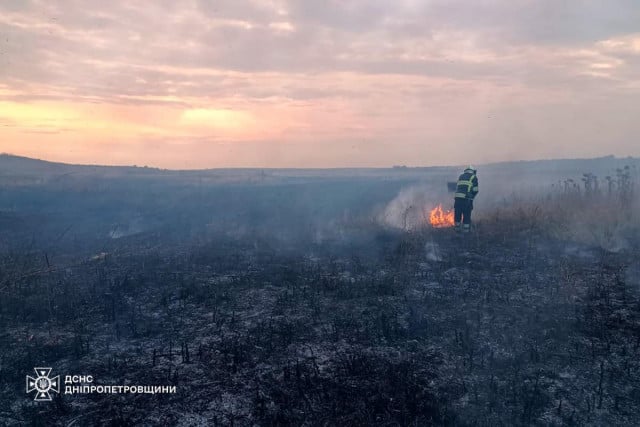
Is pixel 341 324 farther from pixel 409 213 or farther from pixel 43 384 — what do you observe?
pixel 409 213

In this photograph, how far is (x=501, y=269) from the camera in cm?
1094

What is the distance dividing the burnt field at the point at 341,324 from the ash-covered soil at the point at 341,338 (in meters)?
0.03

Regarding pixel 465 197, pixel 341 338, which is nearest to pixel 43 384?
pixel 341 338

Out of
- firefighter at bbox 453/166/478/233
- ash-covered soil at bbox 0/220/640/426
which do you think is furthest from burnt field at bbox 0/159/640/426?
firefighter at bbox 453/166/478/233

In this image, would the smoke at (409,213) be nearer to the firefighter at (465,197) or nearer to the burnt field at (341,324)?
the burnt field at (341,324)

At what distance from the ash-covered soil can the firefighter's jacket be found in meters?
2.47

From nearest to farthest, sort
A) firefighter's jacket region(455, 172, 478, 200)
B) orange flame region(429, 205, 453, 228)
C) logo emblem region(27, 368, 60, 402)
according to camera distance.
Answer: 1. logo emblem region(27, 368, 60, 402)
2. firefighter's jacket region(455, 172, 478, 200)
3. orange flame region(429, 205, 453, 228)

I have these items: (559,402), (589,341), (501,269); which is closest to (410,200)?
(501,269)

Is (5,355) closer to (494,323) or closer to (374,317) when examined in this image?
(374,317)

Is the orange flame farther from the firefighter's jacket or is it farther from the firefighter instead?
the firefighter's jacket

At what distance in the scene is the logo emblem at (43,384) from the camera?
19.0 ft

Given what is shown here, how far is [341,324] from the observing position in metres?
7.94

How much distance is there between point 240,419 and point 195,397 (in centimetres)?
83

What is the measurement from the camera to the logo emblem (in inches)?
228
